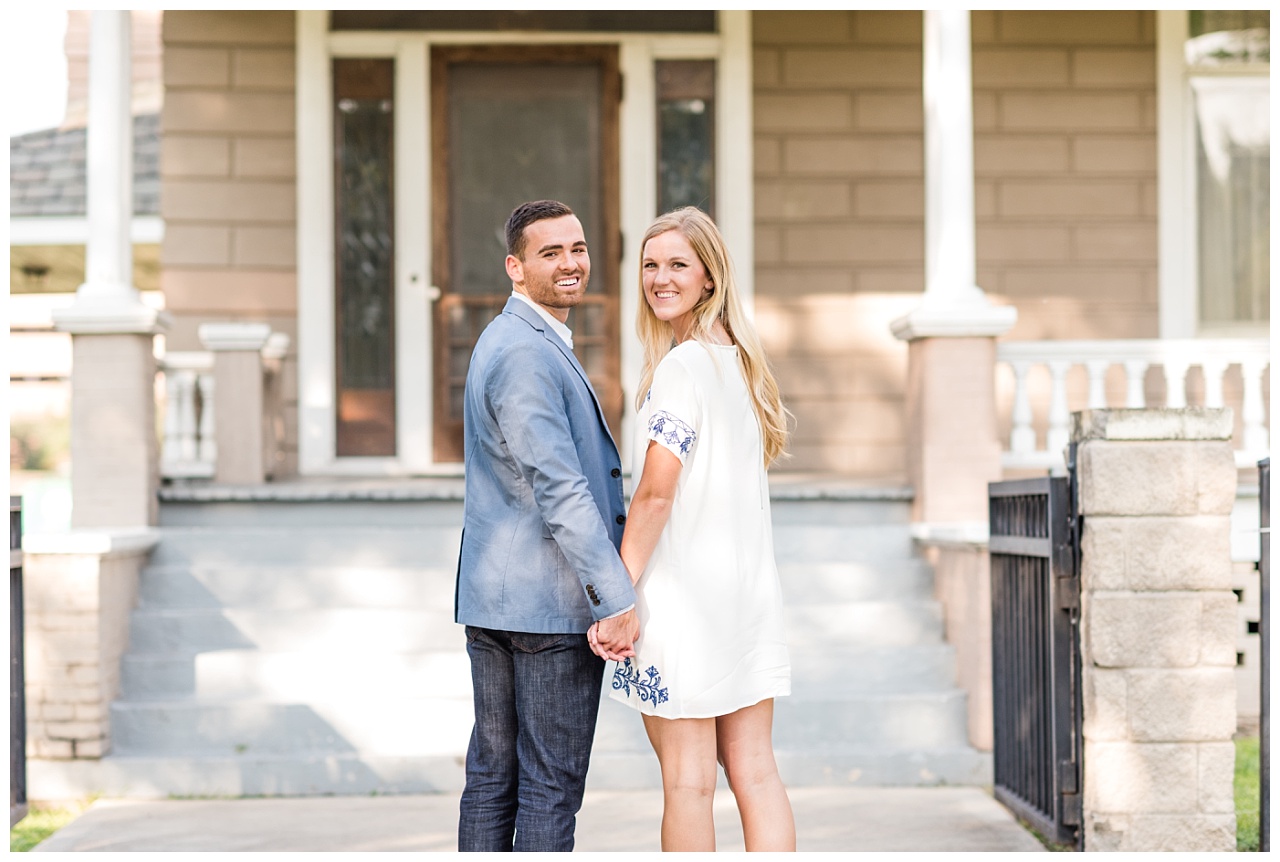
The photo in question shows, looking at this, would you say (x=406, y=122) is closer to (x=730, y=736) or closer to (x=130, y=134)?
(x=130, y=134)

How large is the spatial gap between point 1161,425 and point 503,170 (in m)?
4.50

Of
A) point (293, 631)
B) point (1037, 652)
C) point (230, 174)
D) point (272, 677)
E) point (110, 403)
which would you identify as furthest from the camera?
point (230, 174)

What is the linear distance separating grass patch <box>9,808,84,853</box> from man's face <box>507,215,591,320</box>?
8.42 ft

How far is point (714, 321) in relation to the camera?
9.62ft

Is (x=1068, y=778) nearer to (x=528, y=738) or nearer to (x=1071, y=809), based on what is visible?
(x=1071, y=809)

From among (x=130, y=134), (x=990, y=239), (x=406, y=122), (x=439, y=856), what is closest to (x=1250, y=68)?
(x=990, y=239)

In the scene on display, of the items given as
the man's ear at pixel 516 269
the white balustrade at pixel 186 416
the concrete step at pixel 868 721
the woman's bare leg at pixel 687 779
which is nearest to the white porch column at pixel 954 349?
the concrete step at pixel 868 721

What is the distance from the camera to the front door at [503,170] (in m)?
7.54

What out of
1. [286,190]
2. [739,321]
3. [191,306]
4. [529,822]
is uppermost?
[286,190]

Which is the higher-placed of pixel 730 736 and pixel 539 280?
pixel 539 280

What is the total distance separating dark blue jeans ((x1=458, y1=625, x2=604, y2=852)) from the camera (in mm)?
2914

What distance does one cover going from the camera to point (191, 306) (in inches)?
293

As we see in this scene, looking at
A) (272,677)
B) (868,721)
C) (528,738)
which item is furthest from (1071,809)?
(272,677)

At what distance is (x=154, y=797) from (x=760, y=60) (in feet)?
16.0
